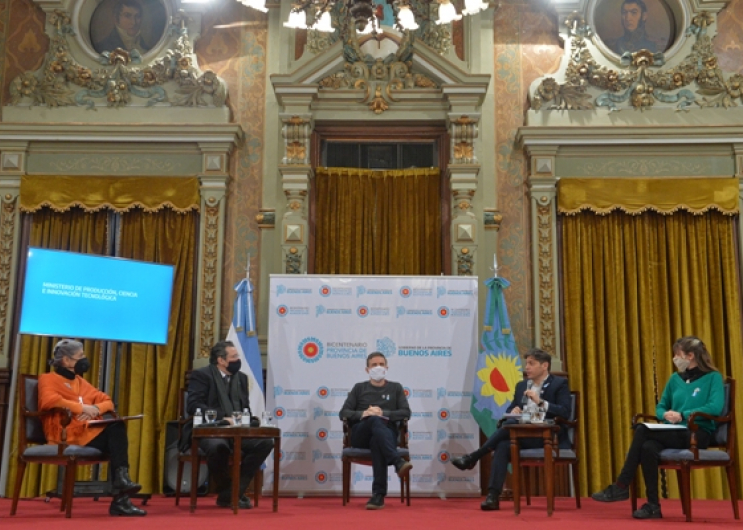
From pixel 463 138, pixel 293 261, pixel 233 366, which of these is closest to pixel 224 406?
pixel 233 366

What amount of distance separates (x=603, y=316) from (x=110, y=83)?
501 cm

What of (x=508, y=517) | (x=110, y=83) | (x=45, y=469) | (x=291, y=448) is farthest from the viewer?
(x=110, y=83)

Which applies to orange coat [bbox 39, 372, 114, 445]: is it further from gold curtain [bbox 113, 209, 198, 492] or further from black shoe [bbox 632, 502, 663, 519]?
black shoe [bbox 632, 502, 663, 519]

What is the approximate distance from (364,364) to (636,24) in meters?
4.25

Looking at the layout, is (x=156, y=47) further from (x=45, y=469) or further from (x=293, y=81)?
(x=45, y=469)

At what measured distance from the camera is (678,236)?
27.7 ft

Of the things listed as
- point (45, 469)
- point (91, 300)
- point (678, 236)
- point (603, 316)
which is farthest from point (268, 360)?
point (678, 236)

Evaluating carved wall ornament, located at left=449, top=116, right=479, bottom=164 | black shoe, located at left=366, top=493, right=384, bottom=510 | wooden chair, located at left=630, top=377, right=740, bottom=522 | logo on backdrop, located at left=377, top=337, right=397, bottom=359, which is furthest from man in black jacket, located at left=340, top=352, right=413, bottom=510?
carved wall ornament, located at left=449, top=116, right=479, bottom=164

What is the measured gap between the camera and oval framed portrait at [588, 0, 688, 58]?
29.1ft

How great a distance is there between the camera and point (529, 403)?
6285 mm

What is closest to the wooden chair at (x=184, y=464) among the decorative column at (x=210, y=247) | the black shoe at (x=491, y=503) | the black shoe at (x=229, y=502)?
the black shoe at (x=229, y=502)

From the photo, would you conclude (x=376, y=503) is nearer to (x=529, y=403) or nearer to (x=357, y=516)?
(x=357, y=516)

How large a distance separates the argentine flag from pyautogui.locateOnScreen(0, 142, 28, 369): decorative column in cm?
212

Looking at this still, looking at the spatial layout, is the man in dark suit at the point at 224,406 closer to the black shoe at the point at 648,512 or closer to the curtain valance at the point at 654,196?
the black shoe at the point at 648,512
